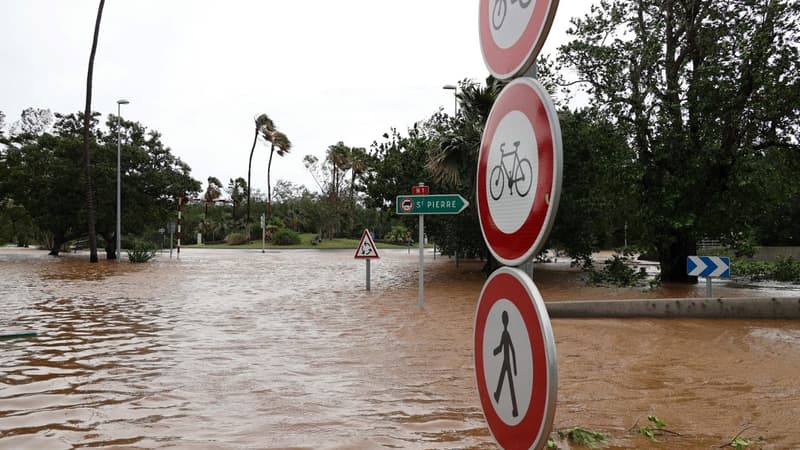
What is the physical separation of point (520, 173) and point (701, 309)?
9.96 metres

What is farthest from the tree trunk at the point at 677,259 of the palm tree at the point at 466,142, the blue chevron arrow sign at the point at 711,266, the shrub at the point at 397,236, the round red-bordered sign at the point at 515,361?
the shrub at the point at 397,236

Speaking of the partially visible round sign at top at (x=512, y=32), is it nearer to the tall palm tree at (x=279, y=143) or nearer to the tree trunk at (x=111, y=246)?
the tree trunk at (x=111, y=246)

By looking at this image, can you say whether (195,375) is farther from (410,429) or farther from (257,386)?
(410,429)

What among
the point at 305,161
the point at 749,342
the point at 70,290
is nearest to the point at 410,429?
the point at 749,342

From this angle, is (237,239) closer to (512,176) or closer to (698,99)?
(698,99)

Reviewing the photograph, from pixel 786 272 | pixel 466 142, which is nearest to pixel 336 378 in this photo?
pixel 466 142

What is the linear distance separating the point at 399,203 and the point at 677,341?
5844 mm

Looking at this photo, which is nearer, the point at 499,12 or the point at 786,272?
the point at 499,12

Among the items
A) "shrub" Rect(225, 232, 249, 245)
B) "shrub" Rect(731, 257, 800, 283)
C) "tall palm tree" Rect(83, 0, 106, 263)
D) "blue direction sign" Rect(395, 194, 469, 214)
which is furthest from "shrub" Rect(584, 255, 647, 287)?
"shrub" Rect(225, 232, 249, 245)

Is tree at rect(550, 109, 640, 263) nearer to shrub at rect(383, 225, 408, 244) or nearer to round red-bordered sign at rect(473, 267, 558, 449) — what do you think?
round red-bordered sign at rect(473, 267, 558, 449)

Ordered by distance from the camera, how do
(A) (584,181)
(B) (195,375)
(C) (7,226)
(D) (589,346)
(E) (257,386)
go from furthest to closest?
1. (C) (7,226)
2. (A) (584,181)
3. (D) (589,346)
4. (B) (195,375)
5. (E) (257,386)

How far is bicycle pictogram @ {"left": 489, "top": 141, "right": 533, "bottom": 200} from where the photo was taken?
151 cm

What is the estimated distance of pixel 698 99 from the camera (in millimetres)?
15031

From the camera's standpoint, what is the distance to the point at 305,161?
67.1 meters
